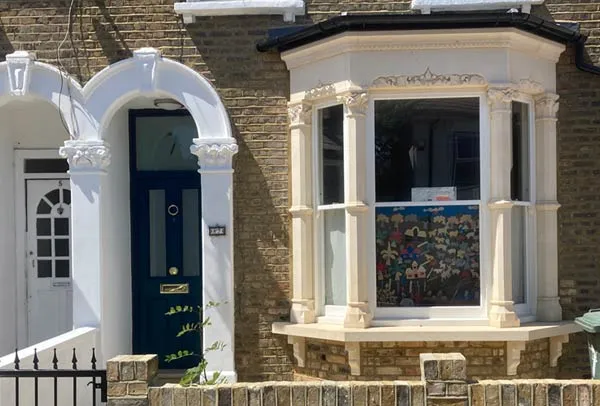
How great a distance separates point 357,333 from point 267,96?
8.40ft

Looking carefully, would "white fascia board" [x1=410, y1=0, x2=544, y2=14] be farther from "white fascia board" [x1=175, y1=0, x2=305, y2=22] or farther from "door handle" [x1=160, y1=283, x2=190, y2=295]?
"door handle" [x1=160, y1=283, x2=190, y2=295]

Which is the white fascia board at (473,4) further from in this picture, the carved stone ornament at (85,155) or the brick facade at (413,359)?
the carved stone ornament at (85,155)

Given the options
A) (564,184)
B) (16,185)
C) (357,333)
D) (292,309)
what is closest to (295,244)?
(292,309)

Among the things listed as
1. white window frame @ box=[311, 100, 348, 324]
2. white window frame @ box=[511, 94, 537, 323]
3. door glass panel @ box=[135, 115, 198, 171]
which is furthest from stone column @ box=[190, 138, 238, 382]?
white window frame @ box=[511, 94, 537, 323]

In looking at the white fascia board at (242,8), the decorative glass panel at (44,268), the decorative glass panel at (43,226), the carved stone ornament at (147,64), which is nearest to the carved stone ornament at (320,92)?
the white fascia board at (242,8)

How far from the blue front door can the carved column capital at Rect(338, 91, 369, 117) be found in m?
2.55

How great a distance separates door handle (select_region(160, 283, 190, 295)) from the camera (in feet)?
28.9

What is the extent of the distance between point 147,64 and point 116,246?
6.57 feet

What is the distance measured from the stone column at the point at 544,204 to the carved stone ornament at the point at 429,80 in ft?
2.82

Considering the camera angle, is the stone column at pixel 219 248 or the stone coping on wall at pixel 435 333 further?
the stone column at pixel 219 248

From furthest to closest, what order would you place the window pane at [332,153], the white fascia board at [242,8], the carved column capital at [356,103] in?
1. the white fascia board at [242,8]
2. the window pane at [332,153]
3. the carved column capital at [356,103]

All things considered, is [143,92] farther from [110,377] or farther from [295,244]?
[110,377]

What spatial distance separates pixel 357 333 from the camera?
682cm

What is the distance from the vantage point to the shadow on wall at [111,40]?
25.6 feet
